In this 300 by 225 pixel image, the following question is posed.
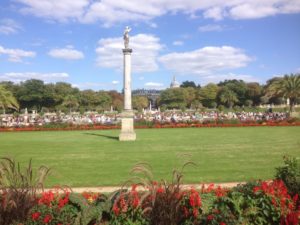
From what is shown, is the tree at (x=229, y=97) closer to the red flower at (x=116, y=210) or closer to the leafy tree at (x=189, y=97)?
the leafy tree at (x=189, y=97)

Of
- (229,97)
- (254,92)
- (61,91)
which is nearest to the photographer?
(229,97)

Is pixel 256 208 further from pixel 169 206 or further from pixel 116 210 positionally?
pixel 116 210

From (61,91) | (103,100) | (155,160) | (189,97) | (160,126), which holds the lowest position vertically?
(155,160)

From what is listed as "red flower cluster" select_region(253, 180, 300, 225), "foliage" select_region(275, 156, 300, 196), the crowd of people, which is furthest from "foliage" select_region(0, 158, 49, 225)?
the crowd of people

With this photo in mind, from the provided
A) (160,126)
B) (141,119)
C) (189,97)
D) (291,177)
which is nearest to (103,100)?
(189,97)

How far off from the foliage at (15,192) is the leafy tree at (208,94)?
4122 inches

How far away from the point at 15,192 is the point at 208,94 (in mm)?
106444

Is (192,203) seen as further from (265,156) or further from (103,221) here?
(265,156)

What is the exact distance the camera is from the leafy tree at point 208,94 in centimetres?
10955

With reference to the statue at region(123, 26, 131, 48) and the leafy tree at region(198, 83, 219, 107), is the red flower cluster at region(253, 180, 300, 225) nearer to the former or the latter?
the statue at region(123, 26, 131, 48)

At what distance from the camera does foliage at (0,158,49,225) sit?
5.75 metres

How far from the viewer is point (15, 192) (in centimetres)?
595

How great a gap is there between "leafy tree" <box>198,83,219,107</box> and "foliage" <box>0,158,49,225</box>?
343 feet

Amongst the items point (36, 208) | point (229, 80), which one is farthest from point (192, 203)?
point (229, 80)
